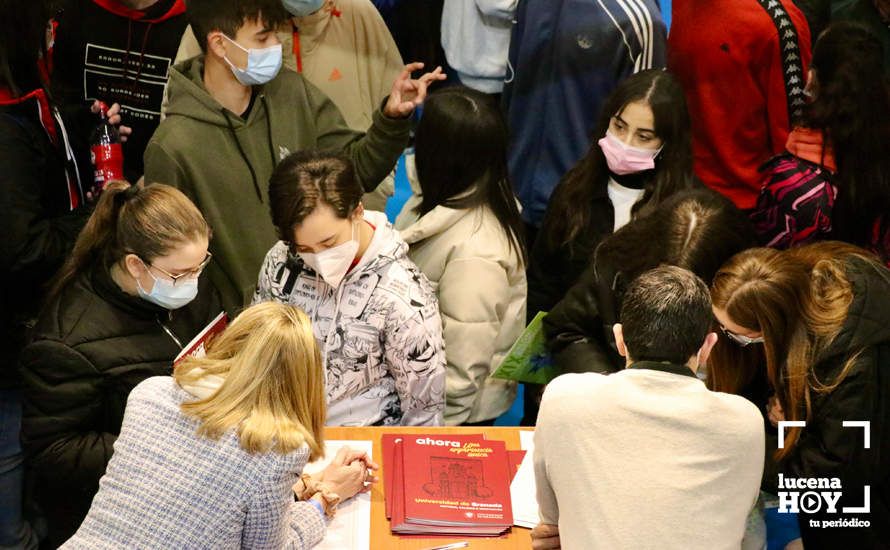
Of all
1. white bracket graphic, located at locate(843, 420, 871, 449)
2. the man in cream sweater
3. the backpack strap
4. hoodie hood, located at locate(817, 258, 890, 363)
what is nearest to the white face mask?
the man in cream sweater

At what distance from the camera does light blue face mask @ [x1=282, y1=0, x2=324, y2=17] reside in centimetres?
391

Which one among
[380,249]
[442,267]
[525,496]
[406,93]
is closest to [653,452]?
[525,496]

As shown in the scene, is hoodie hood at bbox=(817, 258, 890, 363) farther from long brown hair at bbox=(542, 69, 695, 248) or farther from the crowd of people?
long brown hair at bbox=(542, 69, 695, 248)

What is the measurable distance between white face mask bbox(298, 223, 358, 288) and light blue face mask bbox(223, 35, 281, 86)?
2.58 feet

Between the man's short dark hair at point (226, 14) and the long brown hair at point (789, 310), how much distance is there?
5.77 ft

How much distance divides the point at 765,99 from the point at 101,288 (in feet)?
8.60

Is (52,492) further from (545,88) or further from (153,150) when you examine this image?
(545,88)

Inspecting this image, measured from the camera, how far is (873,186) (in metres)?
3.66

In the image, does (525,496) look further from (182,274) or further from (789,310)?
(182,274)

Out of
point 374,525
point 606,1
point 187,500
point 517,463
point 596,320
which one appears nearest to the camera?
point 187,500

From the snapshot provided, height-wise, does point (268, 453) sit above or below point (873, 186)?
below

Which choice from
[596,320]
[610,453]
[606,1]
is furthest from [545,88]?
[610,453]

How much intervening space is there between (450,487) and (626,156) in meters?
1.34

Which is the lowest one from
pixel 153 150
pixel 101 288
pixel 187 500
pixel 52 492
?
pixel 52 492
